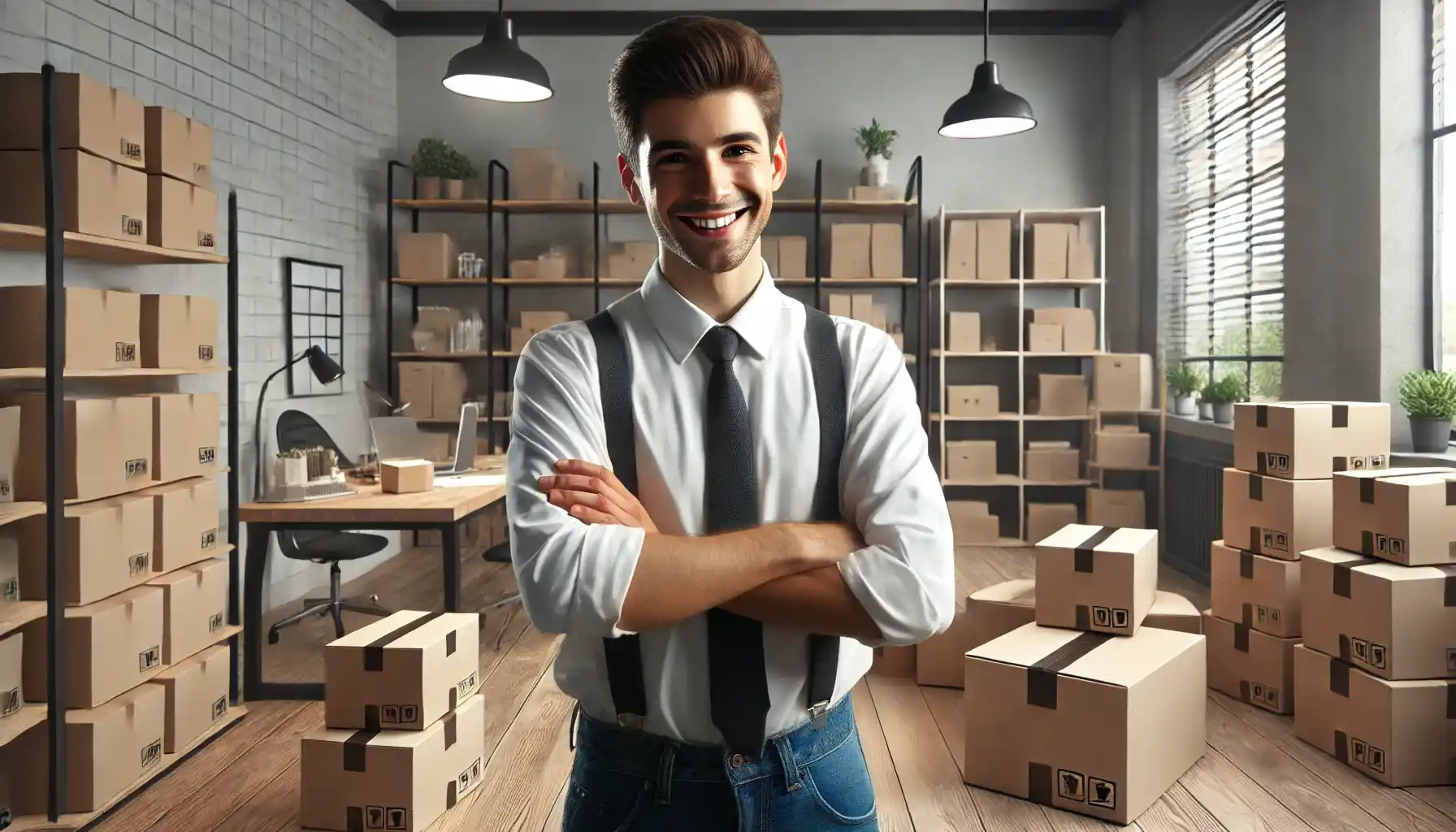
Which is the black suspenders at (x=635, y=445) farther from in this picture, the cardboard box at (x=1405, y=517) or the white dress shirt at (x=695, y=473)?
the cardboard box at (x=1405, y=517)

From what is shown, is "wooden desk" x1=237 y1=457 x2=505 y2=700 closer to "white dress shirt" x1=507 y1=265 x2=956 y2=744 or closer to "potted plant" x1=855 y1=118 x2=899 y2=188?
"white dress shirt" x1=507 y1=265 x2=956 y2=744

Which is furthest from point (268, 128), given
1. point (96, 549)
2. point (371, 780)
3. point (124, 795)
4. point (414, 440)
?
point (371, 780)

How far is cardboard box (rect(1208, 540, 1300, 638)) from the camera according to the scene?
3.52 meters

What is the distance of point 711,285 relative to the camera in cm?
103

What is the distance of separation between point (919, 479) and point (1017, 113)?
425cm

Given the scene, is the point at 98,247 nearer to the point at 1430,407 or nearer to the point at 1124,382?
the point at 1430,407

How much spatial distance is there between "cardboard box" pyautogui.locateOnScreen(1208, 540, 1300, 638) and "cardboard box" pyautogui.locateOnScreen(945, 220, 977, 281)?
307cm

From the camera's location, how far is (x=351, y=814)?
268cm

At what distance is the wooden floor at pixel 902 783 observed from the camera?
8.91 feet

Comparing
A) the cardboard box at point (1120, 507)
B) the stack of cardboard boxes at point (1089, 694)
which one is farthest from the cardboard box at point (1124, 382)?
the stack of cardboard boxes at point (1089, 694)

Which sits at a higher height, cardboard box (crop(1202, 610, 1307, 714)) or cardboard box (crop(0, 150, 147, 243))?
cardboard box (crop(0, 150, 147, 243))

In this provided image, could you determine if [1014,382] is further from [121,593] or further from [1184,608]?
[121,593]

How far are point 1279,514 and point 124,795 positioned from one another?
148 inches

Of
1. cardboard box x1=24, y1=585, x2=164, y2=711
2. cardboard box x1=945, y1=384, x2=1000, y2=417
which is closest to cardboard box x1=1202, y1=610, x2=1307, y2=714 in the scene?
cardboard box x1=945, y1=384, x2=1000, y2=417
